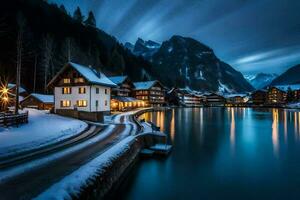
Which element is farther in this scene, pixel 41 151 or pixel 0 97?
pixel 0 97

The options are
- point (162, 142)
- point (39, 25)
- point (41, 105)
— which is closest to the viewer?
point (162, 142)

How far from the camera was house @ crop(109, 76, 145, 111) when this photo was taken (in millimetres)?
71463

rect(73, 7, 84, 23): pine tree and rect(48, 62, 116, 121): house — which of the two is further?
rect(73, 7, 84, 23): pine tree

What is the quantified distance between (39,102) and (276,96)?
522ft

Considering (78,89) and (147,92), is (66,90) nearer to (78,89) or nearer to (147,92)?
(78,89)

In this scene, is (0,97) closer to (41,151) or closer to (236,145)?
(41,151)

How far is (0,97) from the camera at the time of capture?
34969mm

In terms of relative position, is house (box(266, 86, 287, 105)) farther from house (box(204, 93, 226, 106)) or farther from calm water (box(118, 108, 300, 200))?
calm water (box(118, 108, 300, 200))

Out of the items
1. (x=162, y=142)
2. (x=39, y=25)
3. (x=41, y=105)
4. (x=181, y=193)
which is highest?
(x=39, y=25)

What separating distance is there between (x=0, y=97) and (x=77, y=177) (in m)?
34.3

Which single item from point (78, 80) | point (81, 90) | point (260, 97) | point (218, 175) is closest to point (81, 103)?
point (81, 90)

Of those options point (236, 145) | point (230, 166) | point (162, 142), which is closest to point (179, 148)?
point (162, 142)

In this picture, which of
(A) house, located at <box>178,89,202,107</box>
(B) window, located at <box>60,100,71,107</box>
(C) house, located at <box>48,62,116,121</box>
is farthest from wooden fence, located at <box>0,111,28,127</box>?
(A) house, located at <box>178,89,202,107</box>

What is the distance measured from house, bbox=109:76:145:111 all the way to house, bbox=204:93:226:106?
361ft
